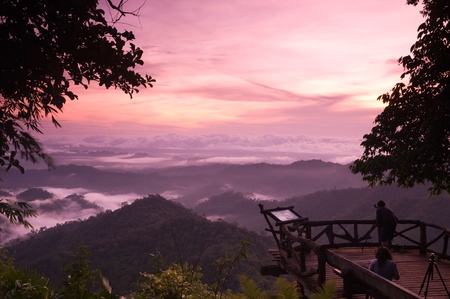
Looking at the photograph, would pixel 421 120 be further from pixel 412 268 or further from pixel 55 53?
pixel 55 53

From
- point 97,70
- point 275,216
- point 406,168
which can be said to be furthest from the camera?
point 406,168

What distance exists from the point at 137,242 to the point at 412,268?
122022mm

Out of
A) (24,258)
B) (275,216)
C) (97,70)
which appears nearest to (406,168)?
(275,216)

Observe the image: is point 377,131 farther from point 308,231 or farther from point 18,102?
point 18,102

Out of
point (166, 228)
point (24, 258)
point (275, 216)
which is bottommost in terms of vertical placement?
point (24, 258)

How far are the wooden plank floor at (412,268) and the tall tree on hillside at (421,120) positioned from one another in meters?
2.70

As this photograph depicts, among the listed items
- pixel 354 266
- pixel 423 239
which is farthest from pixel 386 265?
pixel 423 239

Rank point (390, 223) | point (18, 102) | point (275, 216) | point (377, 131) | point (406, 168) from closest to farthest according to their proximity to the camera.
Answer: point (18, 102) → point (390, 223) → point (275, 216) → point (406, 168) → point (377, 131)

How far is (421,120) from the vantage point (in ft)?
45.2

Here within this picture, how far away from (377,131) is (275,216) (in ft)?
17.8

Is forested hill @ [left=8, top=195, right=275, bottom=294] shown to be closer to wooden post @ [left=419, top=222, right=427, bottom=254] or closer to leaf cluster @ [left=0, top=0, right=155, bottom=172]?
wooden post @ [left=419, top=222, right=427, bottom=254]

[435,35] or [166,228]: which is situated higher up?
[435,35]

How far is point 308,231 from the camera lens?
1326 centimetres

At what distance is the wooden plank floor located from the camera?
9.79 metres
